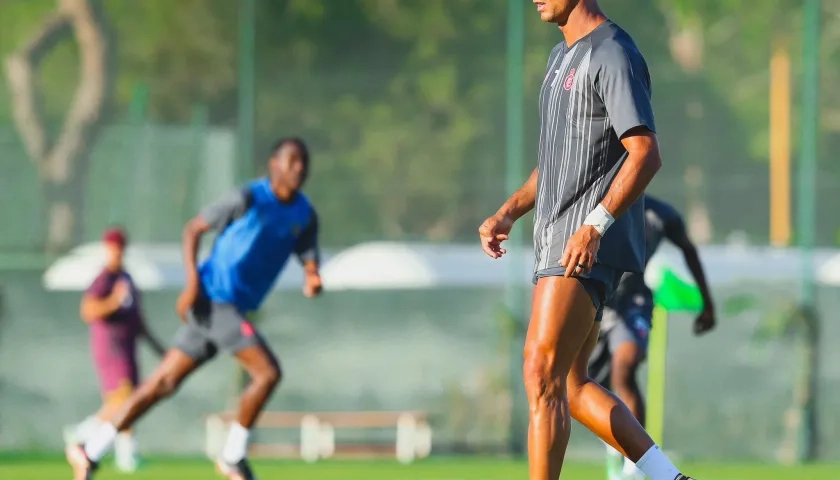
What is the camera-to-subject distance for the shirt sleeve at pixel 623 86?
6.23 m

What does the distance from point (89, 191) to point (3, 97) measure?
1314mm

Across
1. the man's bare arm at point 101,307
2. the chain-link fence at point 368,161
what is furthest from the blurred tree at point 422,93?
the man's bare arm at point 101,307

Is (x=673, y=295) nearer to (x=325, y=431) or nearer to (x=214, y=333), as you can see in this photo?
(x=214, y=333)

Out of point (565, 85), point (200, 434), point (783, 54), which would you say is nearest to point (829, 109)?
point (783, 54)

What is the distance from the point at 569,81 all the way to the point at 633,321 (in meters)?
3.95

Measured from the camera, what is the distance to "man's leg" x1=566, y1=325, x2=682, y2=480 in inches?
261

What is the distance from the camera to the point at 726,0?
681 inches

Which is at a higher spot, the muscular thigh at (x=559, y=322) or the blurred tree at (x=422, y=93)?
the blurred tree at (x=422, y=93)

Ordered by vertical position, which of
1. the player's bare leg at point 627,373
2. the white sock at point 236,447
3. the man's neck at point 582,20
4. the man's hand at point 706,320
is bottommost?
the white sock at point 236,447

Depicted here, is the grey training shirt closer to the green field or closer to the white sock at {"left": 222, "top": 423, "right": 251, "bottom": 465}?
the white sock at {"left": 222, "top": 423, "right": 251, "bottom": 465}

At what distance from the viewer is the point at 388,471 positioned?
14.1 m

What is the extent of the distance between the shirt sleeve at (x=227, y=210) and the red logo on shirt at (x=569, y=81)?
4.03 metres

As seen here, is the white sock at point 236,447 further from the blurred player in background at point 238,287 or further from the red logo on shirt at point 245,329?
the red logo on shirt at point 245,329

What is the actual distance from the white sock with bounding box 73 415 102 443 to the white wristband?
9.90m
